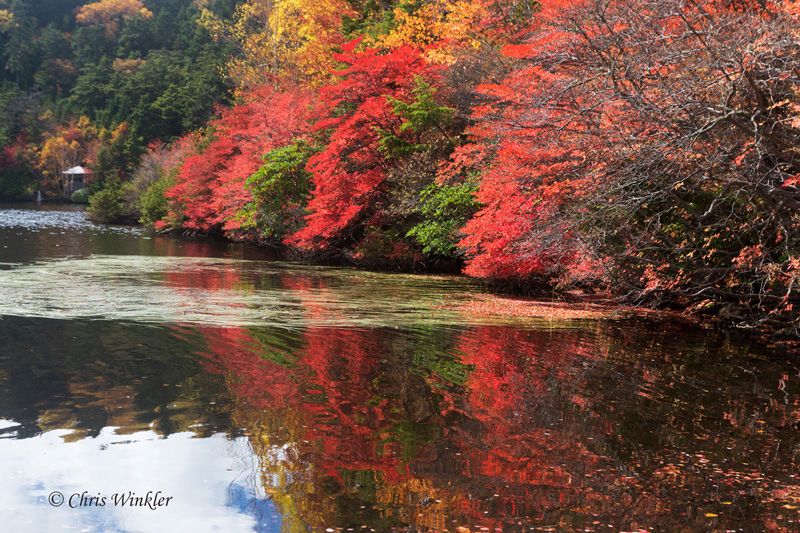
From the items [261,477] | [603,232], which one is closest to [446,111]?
[603,232]

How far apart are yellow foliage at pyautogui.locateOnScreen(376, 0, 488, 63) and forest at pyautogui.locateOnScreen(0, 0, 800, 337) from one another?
0.09m

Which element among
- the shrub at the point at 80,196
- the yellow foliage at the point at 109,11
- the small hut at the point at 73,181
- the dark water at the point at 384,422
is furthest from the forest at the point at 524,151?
the yellow foliage at the point at 109,11

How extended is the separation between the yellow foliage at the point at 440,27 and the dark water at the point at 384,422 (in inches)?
428

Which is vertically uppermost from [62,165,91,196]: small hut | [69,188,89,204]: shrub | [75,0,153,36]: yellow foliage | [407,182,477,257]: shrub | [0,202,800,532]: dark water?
[75,0,153,36]: yellow foliage

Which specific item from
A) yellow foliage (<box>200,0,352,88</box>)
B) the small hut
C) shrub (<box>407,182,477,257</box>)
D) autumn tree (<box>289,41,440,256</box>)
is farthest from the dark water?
the small hut

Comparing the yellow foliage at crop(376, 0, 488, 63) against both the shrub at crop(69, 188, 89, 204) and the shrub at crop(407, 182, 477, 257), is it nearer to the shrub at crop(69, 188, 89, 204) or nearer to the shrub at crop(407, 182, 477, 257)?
the shrub at crop(407, 182, 477, 257)

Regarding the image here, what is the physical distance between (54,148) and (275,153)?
1960 inches

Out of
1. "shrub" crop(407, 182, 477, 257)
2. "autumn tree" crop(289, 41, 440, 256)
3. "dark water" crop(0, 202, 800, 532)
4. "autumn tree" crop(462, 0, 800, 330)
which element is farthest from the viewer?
"autumn tree" crop(289, 41, 440, 256)

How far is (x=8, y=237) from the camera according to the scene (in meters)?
31.2

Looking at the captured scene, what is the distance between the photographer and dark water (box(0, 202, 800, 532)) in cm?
559

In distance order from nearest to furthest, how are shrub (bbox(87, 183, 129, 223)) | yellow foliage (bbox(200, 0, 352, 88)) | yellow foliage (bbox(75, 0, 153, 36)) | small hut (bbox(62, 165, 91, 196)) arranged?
yellow foliage (bbox(200, 0, 352, 88)), shrub (bbox(87, 183, 129, 223)), small hut (bbox(62, 165, 91, 196)), yellow foliage (bbox(75, 0, 153, 36))

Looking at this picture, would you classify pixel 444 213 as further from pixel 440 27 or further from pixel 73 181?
pixel 73 181

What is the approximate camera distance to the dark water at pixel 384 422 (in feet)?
18.3

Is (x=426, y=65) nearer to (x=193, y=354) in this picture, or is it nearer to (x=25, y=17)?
(x=193, y=354)
